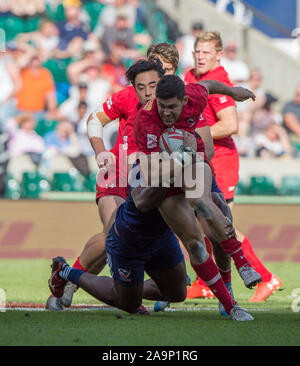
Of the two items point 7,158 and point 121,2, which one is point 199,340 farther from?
point 121,2

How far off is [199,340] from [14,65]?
10.9 m

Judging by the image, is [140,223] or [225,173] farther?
[225,173]

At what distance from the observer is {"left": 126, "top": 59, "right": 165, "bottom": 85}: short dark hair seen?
6.04m

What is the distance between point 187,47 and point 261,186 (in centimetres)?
450

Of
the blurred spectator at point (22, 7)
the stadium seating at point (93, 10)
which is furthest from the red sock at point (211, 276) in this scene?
the blurred spectator at point (22, 7)

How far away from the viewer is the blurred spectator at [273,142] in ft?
47.3

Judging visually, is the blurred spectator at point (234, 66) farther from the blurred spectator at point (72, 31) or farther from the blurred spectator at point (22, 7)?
the blurred spectator at point (22, 7)

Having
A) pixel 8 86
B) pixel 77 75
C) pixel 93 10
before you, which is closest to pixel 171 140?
pixel 8 86

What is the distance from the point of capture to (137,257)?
19.1 ft

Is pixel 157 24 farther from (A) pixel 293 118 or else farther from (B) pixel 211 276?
(B) pixel 211 276

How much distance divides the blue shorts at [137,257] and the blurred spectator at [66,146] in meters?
7.00

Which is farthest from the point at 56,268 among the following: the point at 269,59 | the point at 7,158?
the point at 269,59

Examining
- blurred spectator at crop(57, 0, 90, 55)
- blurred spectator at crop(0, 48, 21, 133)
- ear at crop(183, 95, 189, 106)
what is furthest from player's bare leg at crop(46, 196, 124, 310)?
blurred spectator at crop(57, 0, 90, 55)
